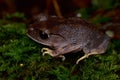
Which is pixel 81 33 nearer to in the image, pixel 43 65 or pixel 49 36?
pixel 49 36

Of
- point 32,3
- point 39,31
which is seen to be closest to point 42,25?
point 39,31

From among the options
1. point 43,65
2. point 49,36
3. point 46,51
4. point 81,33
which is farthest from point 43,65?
point 81,33

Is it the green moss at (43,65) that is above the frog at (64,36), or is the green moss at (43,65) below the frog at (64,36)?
below

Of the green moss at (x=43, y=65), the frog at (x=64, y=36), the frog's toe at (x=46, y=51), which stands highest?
the frog at (x=64, y=36)

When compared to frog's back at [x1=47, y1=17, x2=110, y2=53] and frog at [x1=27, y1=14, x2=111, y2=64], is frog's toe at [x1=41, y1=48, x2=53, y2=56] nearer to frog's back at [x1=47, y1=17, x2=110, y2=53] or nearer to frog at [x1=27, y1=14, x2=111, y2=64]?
frog at [x1=27, y1=14, x2=111, y2=64]

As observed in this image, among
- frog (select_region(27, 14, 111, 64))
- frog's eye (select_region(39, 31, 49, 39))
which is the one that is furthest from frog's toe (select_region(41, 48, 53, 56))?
frog's eye (select_region(39, 31, 49, 39))

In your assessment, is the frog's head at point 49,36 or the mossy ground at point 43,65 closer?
the mossy ground at point 43,65

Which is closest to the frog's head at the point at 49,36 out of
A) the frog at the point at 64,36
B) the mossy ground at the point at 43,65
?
the frog at the point at 64,36

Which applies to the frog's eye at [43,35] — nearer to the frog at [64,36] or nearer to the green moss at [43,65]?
the frog at [64,36]
